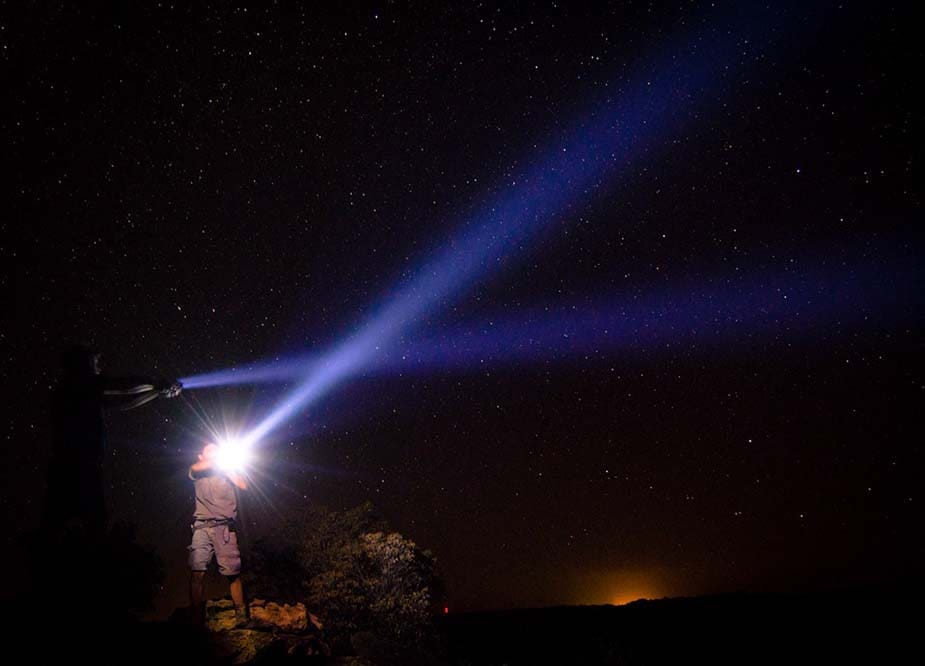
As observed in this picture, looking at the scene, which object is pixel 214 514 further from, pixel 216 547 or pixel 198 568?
pixel 198 568

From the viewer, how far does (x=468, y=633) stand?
17.6 metres

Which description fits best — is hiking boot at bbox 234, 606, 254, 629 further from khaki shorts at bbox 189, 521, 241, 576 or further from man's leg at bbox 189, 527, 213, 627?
khaki shorts at bbox 189, 521, 241, 576

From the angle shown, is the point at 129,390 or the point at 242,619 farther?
the point at 242,619

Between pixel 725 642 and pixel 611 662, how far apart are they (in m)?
7.89

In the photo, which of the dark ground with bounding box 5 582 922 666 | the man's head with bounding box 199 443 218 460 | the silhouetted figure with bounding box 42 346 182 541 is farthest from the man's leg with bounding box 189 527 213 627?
the silhouetted figure with bounding box 42 346 182 541

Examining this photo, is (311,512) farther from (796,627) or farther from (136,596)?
(796,627)

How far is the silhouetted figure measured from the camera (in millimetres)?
10914

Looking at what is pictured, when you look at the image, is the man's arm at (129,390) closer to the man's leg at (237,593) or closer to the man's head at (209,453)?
the man's head at (209,453)

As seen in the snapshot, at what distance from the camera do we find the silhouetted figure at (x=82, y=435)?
10.9 meters

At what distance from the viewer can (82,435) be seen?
11359 millimetres

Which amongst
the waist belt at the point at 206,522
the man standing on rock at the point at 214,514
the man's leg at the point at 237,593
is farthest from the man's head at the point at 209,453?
the man's leg at the point at 237,593

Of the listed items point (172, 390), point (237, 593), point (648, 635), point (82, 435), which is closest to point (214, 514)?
point (237, 593)

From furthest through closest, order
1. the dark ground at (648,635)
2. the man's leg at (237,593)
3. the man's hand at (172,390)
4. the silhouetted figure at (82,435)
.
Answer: the man's hand at (172,390) < the man's leg at (237,593) < the silhouetted figure at (82,435) < the dark ground at (648,635)

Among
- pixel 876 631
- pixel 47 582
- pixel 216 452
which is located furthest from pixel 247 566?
pixel 876 631
